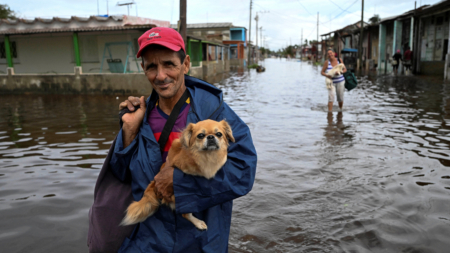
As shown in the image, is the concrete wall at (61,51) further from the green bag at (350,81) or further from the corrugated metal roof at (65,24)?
the green bag at (350,81)

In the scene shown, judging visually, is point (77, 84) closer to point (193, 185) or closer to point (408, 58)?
point (193, 185)

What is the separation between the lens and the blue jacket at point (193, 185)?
6.48 ft

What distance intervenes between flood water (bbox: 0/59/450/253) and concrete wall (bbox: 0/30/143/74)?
12.3m

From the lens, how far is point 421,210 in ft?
15.0

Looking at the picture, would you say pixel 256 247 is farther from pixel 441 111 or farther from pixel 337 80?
pixel 441 111

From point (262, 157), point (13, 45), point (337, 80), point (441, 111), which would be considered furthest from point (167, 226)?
point (13, 45)

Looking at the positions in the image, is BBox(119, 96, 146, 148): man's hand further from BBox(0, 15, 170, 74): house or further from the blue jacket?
BBox(0, 15, 170, 74): house

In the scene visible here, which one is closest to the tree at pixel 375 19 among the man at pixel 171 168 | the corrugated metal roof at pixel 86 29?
the corrugated metal roof at pixel 86 29

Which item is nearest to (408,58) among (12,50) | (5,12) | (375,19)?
(375,19)

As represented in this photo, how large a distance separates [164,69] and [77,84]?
19904 mm

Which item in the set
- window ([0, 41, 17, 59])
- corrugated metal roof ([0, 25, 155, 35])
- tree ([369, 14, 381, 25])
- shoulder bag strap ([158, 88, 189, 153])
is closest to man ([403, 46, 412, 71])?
tree ([369, 14, 381, 25])

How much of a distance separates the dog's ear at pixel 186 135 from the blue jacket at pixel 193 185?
163 mm

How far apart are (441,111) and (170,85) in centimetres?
1195

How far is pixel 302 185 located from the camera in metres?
5.59
